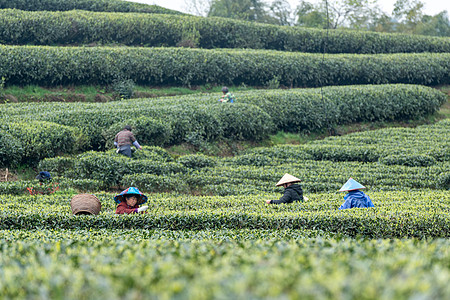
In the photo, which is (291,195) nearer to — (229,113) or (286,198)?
(286,198)

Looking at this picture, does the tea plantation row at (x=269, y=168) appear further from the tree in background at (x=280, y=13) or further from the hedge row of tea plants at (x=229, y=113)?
the tree in background at (x=280, y=13)

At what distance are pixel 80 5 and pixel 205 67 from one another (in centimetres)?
1380

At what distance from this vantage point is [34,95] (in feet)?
74.8

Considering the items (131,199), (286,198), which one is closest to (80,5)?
(131,199)

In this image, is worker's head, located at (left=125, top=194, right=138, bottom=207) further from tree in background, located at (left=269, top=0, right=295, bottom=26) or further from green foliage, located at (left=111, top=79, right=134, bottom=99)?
tree in background, located at (left=269, top=0, right=295, bottom=26)

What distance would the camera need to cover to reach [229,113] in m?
20.0

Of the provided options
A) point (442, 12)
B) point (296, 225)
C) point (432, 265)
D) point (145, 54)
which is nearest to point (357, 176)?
point (296, 225)

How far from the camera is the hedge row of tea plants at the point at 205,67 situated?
22953 mm

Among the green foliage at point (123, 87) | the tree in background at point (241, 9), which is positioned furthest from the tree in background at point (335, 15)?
the green foliage at point (123, 87)


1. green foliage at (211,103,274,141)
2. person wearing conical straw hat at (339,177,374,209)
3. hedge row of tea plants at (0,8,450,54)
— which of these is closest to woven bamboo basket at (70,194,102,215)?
person wearing conical straw hat at (339,177,374,209)

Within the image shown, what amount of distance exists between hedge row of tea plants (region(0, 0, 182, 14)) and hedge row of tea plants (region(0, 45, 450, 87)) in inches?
446

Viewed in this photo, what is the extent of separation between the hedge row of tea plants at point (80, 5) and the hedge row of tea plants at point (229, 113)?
16259 millimetres

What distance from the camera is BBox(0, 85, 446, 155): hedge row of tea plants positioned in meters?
16.8

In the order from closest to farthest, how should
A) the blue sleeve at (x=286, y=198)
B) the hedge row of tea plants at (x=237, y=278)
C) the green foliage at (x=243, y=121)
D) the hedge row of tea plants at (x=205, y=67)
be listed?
the hedge row of tea plants at (x=237, y=278), the blue sleeve at (x=286, y=198), the green foliage at (x=243, y=121), the hedge row of tea plants at (x=205, y=67)
